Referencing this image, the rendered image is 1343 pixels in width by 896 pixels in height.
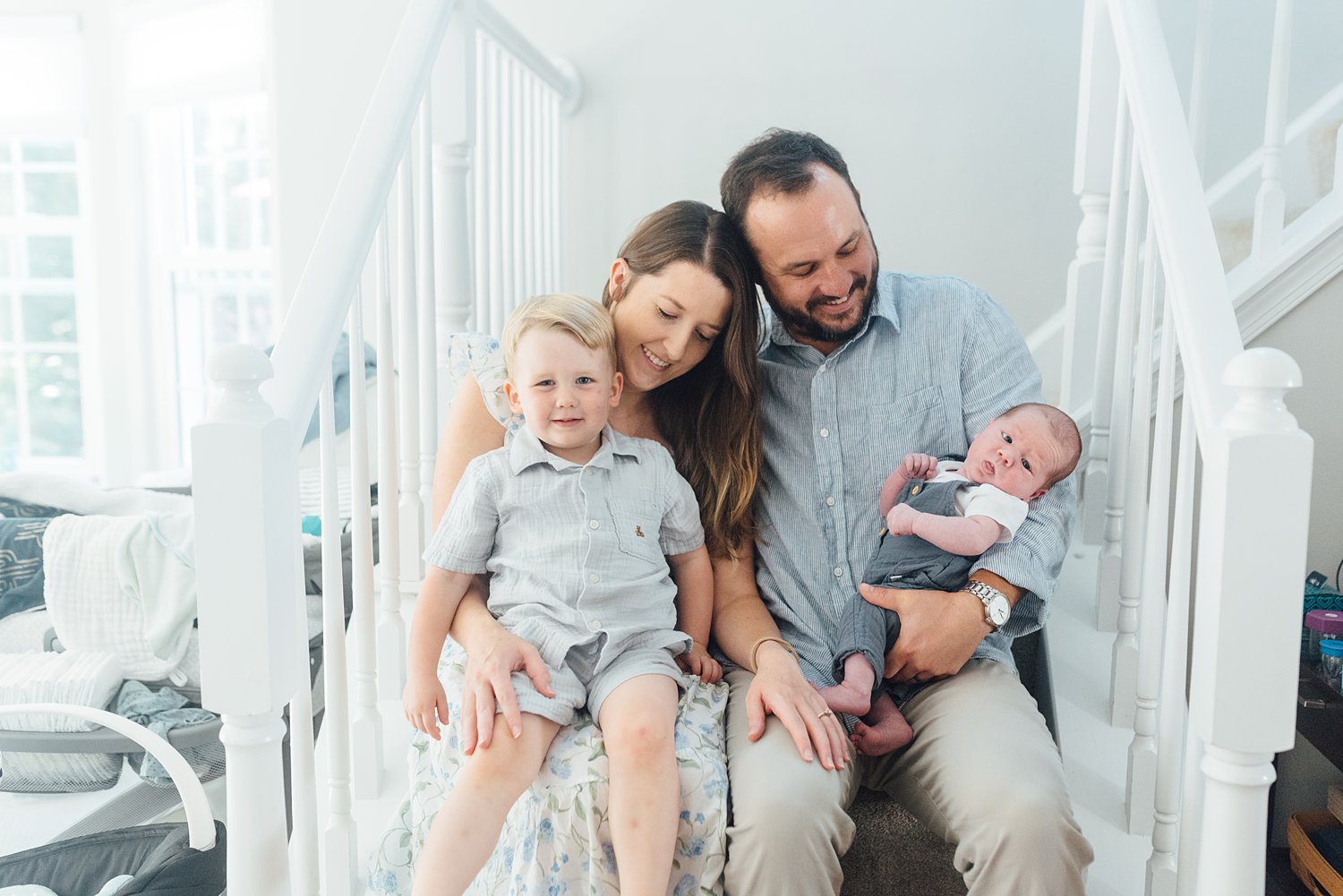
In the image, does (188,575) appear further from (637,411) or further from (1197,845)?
(1197,845)

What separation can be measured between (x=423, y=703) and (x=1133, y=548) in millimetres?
957

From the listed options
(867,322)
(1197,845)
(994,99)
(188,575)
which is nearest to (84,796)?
(188,575)

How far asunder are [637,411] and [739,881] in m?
0.68

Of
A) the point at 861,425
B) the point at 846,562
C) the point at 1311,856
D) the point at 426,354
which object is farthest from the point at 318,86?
the point at 1311,856

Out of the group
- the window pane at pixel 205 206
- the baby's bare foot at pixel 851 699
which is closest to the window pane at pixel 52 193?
the window pane at pixel 205 206

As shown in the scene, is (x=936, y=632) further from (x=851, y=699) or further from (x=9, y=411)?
(x=9, y=411)

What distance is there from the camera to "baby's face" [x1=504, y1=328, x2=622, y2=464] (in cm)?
130

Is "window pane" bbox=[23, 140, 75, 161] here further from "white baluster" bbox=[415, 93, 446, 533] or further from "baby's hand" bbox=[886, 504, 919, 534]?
"baby's hand" bbox=[886, 504, 919, 534]

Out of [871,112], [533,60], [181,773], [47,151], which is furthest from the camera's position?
[47,151]

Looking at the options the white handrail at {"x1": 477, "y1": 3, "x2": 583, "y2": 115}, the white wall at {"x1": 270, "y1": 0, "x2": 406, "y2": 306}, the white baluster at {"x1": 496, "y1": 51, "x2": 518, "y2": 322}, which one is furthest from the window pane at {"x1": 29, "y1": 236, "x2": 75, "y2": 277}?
the white baluster at {"x1": 496, "y1": 51, "x2": 518, "y2": 322}

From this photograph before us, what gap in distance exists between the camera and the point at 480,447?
4.64 ft

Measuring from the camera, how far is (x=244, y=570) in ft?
3.08

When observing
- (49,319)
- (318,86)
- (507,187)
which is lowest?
(49,319)

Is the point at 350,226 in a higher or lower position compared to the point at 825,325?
higher
